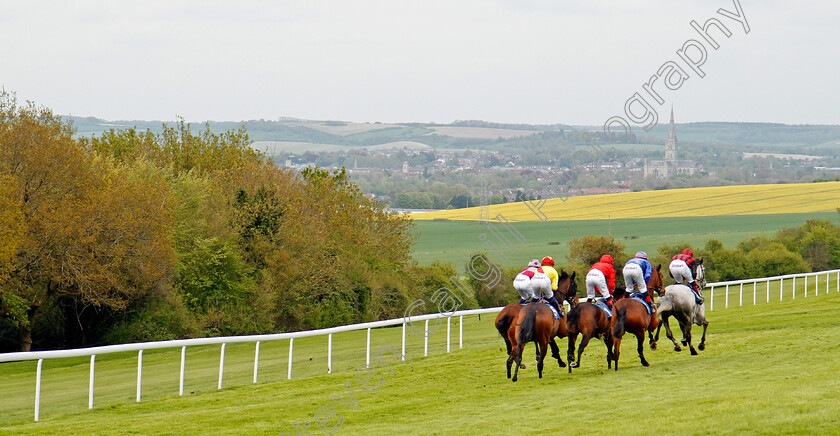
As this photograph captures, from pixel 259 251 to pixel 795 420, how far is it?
27.4 m

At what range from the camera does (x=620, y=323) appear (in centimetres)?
1198

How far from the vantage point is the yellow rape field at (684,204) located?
233 ft

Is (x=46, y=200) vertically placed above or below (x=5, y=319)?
above

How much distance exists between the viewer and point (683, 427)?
7.38 meters

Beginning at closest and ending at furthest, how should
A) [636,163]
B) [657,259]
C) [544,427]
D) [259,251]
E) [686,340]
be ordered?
[544,427], [686,340], [259,251], [657,259], [636,163]

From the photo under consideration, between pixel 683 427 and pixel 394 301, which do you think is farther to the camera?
pixel 394 301

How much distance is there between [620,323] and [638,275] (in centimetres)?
86

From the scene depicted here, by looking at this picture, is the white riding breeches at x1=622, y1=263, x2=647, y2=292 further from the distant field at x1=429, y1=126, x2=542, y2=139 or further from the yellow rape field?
the distant field at x1=429, y1=126, x2=542, y2=139

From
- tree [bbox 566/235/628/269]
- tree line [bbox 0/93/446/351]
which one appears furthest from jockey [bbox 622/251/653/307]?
tree [bbox 566/235/628/269]

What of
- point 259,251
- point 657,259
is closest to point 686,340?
point 259,251

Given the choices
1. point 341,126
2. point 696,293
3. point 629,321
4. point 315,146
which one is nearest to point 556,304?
point 629,321

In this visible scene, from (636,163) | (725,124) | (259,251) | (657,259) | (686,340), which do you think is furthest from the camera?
(725,124)

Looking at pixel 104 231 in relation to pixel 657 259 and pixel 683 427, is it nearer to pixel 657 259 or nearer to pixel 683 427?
pixel 683 427

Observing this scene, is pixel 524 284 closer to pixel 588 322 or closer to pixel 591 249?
pixel 588 322
